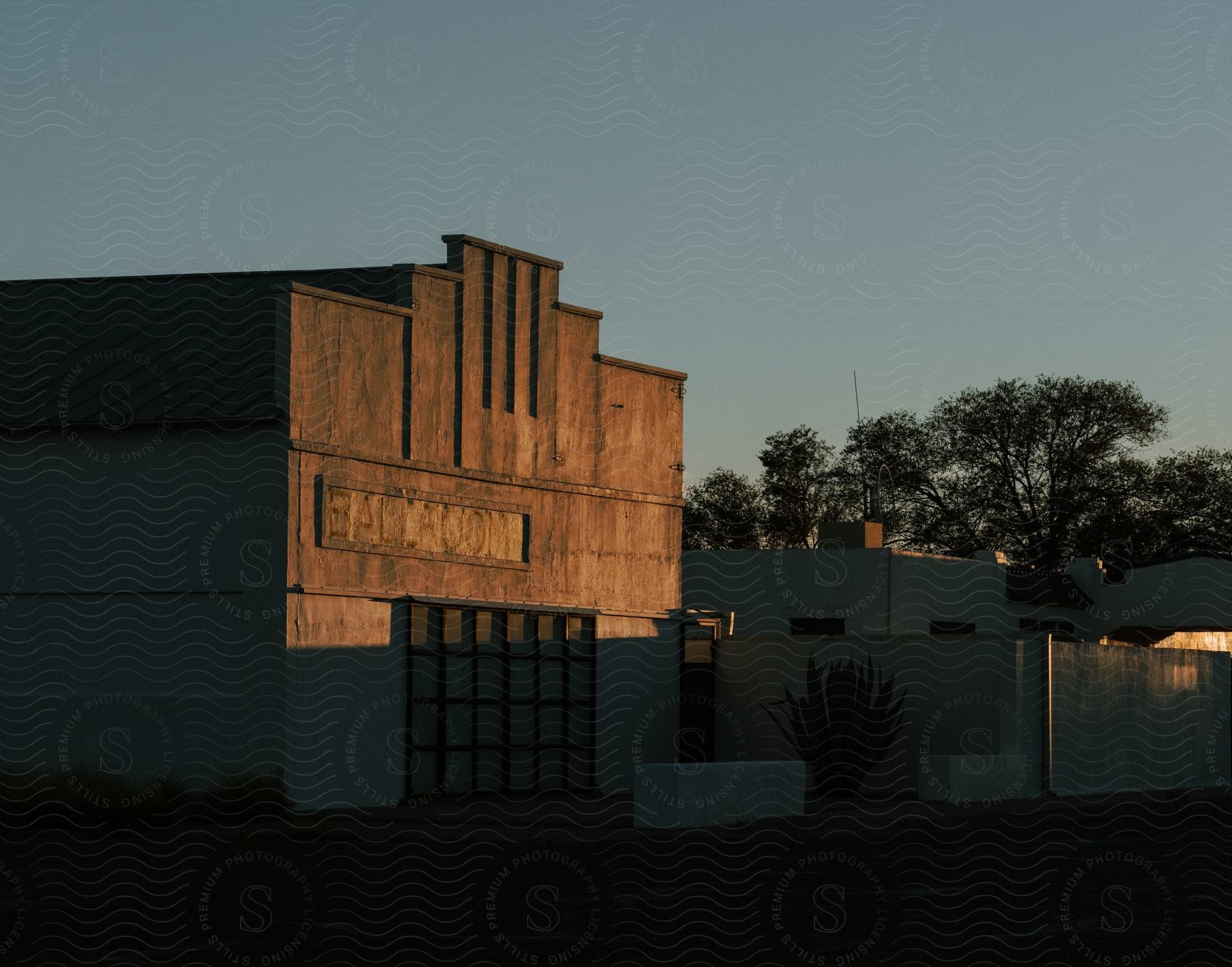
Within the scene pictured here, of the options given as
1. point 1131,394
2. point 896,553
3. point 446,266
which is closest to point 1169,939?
point 446,266

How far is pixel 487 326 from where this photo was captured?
25.8m

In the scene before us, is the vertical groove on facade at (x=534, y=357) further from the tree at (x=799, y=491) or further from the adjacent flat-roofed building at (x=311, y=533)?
the tree at (x=799, y=491)

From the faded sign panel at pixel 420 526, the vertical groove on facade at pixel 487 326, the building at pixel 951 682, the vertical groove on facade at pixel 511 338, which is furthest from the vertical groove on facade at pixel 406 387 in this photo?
the building at pixel 951 682

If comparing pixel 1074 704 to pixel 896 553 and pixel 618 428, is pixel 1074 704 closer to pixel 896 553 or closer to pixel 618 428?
pixel 618 428

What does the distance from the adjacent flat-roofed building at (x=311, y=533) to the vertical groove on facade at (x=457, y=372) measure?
0.04 meters

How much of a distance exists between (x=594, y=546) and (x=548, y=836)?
8.70 m

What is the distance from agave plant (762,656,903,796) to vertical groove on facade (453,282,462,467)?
6138 mm

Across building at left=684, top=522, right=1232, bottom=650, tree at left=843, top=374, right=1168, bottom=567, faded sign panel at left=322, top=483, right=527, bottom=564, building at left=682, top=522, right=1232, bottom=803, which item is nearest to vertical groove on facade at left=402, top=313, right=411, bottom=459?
faded sign panel at left=322, top=483, right=527, bottom=564

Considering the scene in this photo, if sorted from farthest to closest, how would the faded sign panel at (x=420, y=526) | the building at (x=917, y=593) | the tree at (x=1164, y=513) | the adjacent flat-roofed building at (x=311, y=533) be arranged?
the tree at (x=1164, y=513)
the building at (x=917, y=593)
the faded sign panel at (x=420, y=526)
the adjacent flat-roofed building at (x=311, y=533)

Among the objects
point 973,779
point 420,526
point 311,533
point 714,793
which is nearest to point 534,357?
point 420,526

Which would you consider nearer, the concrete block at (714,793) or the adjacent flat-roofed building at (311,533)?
the concrete block at (714,793)

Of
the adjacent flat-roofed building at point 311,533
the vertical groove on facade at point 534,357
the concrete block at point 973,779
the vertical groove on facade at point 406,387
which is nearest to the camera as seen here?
the adjacent flat-roofed building at point 311,533

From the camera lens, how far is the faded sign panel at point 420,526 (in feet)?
76.3

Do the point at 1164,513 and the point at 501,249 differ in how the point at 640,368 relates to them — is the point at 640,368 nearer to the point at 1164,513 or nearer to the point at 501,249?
the point at 501,249
